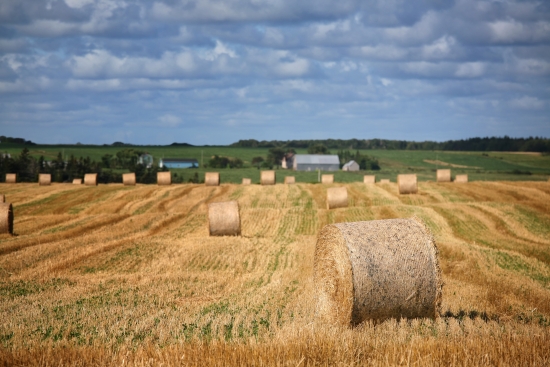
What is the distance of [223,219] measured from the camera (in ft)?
Answer: 81.0

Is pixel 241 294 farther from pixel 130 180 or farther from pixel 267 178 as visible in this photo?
pixel 130 180

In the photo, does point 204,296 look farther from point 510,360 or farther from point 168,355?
point 510,360

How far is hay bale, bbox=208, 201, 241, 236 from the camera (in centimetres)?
2467

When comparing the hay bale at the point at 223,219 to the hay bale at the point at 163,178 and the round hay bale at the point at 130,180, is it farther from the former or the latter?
the round hay bale at the point at 130,180

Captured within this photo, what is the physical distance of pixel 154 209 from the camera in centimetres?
3766

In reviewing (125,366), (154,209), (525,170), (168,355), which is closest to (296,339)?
(168,355)

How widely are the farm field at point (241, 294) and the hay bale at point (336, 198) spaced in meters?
0.82

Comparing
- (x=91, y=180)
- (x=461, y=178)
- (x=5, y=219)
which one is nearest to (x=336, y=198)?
(x=5, y=219)

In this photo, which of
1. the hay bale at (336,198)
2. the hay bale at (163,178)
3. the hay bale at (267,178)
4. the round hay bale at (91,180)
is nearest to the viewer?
the hay bale at (336,198)

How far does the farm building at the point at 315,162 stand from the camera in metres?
108

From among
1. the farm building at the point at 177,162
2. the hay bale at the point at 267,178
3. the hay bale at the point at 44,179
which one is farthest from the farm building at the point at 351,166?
the hay bale at the point at 44,179

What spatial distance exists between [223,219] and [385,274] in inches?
568

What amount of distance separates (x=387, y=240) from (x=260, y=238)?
14.5m

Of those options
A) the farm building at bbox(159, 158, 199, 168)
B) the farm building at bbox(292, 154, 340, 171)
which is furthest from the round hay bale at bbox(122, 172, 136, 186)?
the farm building at bbox(292, 154, 340, 171)
